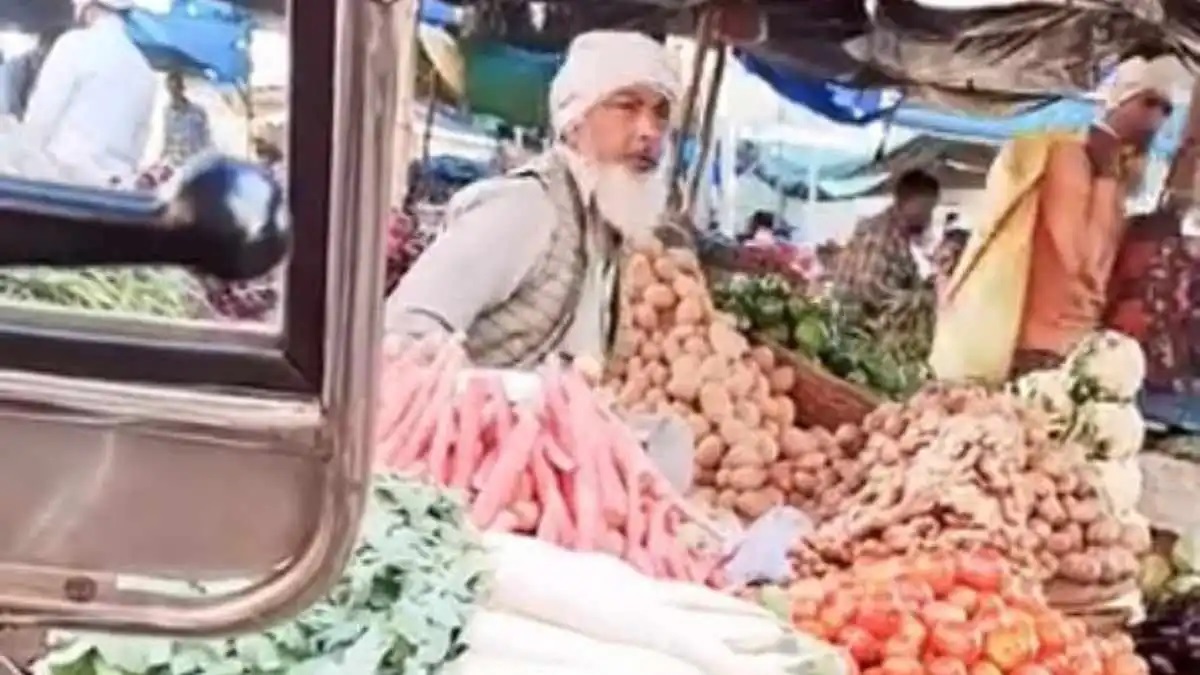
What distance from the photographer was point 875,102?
1771 mm

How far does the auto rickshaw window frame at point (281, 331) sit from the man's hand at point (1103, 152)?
1337 millimetres

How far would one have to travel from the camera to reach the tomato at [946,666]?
5.57 feet

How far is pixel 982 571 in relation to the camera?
69.9 inches

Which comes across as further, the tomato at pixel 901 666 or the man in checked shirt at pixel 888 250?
the man in checked shirt at pixel 888 250

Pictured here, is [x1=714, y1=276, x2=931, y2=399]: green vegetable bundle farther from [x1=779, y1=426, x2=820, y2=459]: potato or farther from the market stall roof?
the market stall roof

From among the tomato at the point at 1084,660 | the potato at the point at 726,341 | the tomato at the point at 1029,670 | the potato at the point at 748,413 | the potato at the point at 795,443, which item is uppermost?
the potato at the point at 726,341

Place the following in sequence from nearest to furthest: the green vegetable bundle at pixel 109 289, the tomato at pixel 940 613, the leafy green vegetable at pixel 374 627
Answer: the green vegetable bundle at pixel 109 289, the leafy green vegetable at pixel 374 627, the tomato at pixel 940 613

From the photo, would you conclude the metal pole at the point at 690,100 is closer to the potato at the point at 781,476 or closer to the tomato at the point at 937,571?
the potato at the point at 781,476

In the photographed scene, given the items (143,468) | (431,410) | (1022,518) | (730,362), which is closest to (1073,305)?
(1022,518)

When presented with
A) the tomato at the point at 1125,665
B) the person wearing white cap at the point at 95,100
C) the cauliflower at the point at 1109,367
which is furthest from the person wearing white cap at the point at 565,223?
the person wearing white cap at the point at 95,100

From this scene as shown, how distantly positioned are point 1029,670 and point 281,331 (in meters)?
1.29

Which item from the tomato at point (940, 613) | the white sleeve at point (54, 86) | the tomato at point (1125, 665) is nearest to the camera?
the white sleeve at point (54, 86)

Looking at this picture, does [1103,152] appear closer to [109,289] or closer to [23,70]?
[23,70]

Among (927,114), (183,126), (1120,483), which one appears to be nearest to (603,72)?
(927,114)
